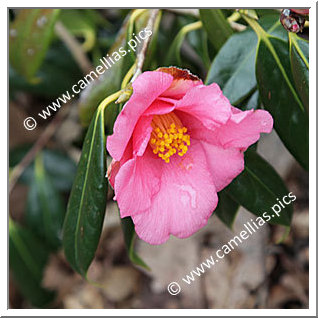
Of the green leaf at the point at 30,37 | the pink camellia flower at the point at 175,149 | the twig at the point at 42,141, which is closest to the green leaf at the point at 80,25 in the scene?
the twig at the point at 42,141

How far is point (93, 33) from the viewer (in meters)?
1.74

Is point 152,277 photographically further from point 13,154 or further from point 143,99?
point 143,99

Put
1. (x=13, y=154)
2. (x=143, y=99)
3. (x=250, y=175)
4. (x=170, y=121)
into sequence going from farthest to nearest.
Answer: (x=13, y=154), (x=250, y=175), (x=170, y=121), (x=143, y=99)

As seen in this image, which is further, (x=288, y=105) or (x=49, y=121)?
(x=49, y=121)

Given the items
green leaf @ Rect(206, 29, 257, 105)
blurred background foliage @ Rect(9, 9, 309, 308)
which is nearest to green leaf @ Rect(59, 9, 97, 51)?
blurred background foliage @ Rect(9, 9, 309, 308)

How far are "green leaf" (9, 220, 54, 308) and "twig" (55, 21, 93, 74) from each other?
2.19 ft

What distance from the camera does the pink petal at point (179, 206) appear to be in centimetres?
75

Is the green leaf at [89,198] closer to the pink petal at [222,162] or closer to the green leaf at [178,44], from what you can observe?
the pink petal at [222,162]

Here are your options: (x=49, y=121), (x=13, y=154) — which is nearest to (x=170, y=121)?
(x=13, y=154)

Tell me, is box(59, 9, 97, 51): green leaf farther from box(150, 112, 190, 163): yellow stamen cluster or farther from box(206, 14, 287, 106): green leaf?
box(150, 112, 190, 163): yellow stamen cluster

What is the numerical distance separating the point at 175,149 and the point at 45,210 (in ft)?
3.33

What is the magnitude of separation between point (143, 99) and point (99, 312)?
577mm

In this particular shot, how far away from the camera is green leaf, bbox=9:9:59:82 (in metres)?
1.30

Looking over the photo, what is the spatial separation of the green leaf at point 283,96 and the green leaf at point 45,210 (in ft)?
3.40
